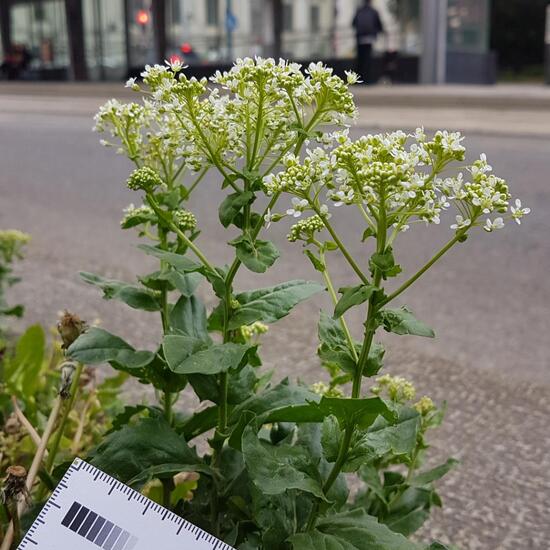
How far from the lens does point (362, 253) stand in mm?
5355

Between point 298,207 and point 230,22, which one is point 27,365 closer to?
point 298,207

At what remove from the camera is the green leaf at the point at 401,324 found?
1.22m

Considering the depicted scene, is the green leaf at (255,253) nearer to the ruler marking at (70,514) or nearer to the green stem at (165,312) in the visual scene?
the green stem at (165,312)

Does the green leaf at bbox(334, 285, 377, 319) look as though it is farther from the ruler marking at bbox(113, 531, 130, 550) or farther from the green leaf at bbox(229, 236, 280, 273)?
the ruler marking at bbox(113, 531, 130, 550)

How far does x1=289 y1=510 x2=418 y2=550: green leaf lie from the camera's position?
128cm

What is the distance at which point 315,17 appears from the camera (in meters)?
23.6

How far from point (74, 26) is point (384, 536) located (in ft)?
96.9

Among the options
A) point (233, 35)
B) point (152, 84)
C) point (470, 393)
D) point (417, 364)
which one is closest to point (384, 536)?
point (152, 84)

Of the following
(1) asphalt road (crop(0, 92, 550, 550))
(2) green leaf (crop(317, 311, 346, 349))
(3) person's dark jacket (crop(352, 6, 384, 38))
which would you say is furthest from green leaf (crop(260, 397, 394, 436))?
(3) person's dark jacket (crop(352, 6, 384, 38))

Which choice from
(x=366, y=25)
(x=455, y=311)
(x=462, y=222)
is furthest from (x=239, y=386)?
(x=366, y=25)

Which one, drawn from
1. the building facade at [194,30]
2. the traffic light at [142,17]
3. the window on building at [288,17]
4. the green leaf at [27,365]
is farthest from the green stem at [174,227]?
the traffic light at [142,17]

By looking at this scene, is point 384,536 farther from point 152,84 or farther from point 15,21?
point 15,21

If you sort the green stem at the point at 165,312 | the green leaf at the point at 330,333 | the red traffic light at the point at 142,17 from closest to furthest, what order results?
the green leaf at the point at 330,333, the green stem at the point at 165,312, the red traffic light at the point at 142,17

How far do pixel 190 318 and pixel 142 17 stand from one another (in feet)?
90.2
